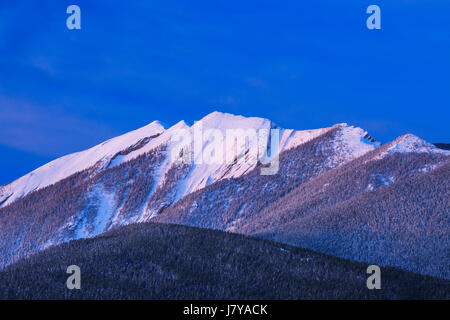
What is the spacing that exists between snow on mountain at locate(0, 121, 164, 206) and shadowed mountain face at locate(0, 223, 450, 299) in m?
111

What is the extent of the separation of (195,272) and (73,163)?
430ft

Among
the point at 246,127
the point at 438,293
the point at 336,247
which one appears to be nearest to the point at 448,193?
the point at 336,247

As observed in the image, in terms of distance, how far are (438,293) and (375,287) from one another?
4122 millimetres

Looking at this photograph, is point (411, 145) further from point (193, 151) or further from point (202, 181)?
point (193, 151)

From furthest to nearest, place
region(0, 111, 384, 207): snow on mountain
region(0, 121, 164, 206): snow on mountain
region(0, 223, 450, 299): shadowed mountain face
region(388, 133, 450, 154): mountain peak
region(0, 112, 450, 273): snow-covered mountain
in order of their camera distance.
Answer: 1. region(0, 121, 164, 206): snow on mountain
2. region(0, 111, 384, 207): snow on mountain
3. region(388, 133, 450, 154): mountain peak
4. region(0, 112, 450, 273): snow-covered mountain
5. region(0, 223, 450, 299): shadowed mountain face

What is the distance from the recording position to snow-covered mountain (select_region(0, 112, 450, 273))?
96375mm

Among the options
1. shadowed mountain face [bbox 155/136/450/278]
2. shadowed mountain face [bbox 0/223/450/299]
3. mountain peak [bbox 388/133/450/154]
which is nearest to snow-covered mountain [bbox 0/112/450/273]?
mountain peak [bbox 388/133/450/154]

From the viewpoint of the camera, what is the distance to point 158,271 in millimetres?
32469

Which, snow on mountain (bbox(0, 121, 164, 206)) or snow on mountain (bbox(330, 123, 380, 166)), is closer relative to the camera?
snow on mountain (bbox(330, 123, 380, 166))

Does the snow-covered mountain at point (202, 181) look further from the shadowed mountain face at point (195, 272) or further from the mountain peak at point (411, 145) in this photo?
the shadowed mountain face at point (195, 272)

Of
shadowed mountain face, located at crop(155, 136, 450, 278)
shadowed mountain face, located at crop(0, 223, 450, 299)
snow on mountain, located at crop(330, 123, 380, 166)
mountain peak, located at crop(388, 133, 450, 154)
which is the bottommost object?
shadowed mountain face, located at crop(0, 223, 450, 299)

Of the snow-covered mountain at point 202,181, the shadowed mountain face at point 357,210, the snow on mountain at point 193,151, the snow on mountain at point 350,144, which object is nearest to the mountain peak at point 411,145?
the snow-covered mountain at point 202,181

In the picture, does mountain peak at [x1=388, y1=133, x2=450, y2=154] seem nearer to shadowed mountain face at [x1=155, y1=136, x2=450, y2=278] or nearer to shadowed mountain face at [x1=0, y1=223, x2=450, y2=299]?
shadowed mountain face at [x1=155, y1=136, x2=450, y2=278]
